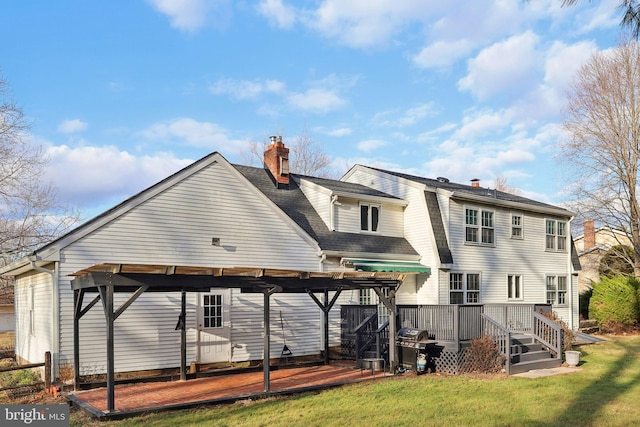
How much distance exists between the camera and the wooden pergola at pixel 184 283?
9672mm

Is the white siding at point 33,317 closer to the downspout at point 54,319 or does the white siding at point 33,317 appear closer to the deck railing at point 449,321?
the downspout at point 54,319

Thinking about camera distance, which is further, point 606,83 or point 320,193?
point 606,83

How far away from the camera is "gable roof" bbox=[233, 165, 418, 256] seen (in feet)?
60.5

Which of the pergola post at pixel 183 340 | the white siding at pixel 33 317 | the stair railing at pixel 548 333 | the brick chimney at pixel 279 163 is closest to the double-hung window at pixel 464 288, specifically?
the stair railing at pixel 548 333

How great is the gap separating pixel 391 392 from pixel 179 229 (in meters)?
7.20

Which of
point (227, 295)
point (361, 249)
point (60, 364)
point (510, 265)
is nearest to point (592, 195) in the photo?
point (510, 265)

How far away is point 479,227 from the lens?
21.7 m

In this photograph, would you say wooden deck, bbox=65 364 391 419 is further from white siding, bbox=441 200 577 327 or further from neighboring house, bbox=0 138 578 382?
white siding, bbox=441 200 577 327

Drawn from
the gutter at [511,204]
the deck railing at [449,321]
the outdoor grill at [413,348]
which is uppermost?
the gutter at [511,204]

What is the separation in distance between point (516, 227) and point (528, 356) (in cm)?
912

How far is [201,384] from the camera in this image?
13.0m

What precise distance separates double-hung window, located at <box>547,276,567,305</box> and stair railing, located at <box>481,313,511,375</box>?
11.1 metres

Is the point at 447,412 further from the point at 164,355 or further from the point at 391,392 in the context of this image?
the point at 164,355

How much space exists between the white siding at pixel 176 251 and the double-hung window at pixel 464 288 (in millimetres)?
5989
